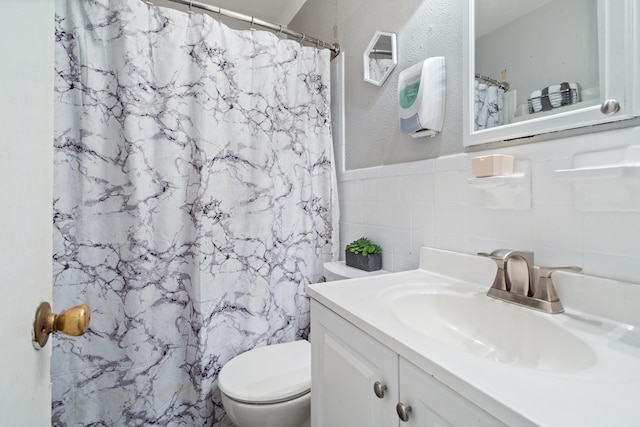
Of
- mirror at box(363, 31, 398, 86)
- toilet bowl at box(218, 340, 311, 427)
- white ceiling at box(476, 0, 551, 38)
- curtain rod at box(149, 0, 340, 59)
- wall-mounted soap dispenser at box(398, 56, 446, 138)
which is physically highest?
curtain rod at box(149, 0, 340, 59)

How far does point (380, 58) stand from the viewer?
1.32 metres

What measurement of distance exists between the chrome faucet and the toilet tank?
540 millimetres

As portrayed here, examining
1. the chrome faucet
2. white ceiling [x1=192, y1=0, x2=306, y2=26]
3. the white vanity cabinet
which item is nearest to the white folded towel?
the chrome faucet

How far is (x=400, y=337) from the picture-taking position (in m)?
0.56

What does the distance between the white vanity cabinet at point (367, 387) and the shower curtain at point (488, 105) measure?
721 millimetres

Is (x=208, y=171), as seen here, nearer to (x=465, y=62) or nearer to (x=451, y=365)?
(x=465, y=62)

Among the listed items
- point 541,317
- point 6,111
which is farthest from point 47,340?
point 541,317

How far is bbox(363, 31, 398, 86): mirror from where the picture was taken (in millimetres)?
1249

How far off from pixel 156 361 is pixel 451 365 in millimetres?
1265

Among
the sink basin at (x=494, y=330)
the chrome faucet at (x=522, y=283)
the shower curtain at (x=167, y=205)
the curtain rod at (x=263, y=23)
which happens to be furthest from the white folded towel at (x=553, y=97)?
the curtain rod at (x=263, y=23)

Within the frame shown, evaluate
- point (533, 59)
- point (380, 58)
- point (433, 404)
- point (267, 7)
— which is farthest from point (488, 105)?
point (267, 7)

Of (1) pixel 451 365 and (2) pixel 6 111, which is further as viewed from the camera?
(1) pixel 451 365

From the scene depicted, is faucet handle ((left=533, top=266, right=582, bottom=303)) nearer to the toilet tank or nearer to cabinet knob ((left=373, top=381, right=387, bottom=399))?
cabinet knob ((left=373, top=381, right=387, bottom=399))

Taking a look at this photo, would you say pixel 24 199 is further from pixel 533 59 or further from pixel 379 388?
pixel 533 59
